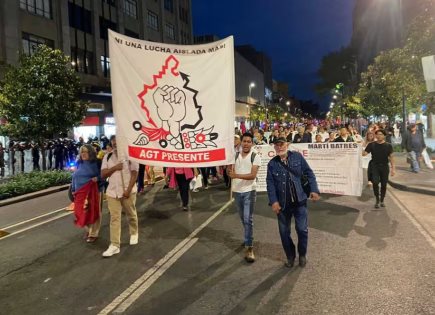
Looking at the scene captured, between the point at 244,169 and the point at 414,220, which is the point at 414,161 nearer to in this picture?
the point at 414,220

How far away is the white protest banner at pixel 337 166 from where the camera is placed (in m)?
10.2

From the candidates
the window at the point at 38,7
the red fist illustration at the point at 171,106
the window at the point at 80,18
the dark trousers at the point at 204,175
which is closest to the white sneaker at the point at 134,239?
the red fist illustration at the point at 171,106

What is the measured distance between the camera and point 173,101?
19.4 ft

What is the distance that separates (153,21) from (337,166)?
43.8 metres

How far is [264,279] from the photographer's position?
5.27 m

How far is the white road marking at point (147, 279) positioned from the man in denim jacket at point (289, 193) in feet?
5.23

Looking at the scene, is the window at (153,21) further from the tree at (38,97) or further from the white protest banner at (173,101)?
the white protest banner at (173,101)

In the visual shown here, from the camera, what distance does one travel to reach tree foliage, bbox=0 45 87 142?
55.5ft

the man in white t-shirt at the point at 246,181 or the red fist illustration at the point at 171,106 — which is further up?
Result: the red fist illustration at the point at 171,106

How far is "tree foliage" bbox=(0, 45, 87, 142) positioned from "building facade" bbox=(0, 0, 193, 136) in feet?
7.41

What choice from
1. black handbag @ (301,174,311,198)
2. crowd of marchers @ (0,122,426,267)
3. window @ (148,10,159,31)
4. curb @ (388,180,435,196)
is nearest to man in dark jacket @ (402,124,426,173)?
curb @ (388,180,435,196)

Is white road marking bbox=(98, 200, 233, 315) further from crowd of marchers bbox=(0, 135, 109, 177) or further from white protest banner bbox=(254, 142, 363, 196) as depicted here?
crowd of marchers bbox=(0, 135, 109, 177)

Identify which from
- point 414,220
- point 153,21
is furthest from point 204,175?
point 153,21

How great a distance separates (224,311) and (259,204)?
6.14 m
